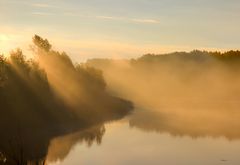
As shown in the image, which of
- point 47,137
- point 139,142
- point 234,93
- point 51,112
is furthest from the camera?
point 234,93

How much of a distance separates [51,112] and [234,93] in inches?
4878

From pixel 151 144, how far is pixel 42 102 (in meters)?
15.6

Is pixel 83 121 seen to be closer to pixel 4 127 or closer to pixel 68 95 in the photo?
pixel 68 95

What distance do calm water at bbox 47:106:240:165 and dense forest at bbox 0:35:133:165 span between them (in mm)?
2242

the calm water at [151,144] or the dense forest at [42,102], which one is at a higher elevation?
the dense forest at [42,102]

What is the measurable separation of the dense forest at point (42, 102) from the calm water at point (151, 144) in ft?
7.36

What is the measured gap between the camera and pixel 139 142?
5881 cm

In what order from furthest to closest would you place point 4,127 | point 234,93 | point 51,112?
point 234,93, point 51,112, point 4,127

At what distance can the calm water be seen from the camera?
1797 inches

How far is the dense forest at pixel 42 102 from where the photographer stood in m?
50.2

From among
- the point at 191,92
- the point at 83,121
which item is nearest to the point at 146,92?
the point at 191,92

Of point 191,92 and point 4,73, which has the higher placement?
point 4,73

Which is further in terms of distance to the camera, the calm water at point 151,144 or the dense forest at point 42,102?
the dense forest at point 42,102

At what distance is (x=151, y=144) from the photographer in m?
57.3
